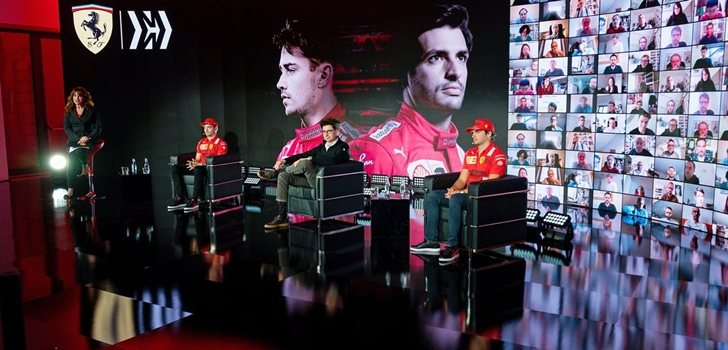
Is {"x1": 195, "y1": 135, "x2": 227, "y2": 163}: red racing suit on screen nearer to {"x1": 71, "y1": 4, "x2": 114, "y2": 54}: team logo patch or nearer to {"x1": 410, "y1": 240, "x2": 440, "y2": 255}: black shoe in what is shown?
{"x1": 410, "y1": 240, "x2": 440, "y2": 255}: black shoe

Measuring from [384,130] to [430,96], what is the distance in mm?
877

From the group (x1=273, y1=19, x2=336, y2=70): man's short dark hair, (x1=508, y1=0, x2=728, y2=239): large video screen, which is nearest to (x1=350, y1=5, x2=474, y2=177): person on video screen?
(x1=508, y1=0, x2=728, y2=239): large video screen

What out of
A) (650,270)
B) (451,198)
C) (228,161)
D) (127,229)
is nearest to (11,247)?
(127,229)

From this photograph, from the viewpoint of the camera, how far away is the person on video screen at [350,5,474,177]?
8211 mm

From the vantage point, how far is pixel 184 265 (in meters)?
5.31

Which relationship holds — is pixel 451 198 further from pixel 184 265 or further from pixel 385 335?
pixel 184 265

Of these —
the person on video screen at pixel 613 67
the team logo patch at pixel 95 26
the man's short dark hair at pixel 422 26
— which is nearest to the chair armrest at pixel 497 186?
the person on video screen at pixel 613 67

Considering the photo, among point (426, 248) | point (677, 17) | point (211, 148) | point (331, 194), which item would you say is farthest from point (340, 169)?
point (677, 17)

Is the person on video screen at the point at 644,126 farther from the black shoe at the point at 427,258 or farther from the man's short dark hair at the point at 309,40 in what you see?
the man's short dark hair at the point at 309,40

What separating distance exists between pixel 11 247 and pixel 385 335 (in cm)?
418

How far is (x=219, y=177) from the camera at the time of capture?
7566mm

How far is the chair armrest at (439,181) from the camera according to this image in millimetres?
5613

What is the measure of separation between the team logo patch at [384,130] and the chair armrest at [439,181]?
3191 mm

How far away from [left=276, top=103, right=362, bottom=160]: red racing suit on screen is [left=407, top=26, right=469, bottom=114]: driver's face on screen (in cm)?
120
